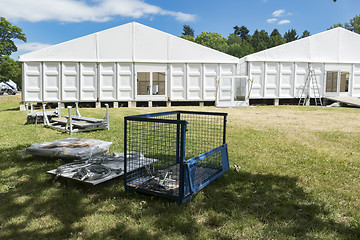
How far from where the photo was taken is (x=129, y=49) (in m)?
18.0

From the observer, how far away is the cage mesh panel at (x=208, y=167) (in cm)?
386

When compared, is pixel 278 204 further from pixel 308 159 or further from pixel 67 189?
pixel 67 189

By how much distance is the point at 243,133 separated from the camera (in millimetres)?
8148

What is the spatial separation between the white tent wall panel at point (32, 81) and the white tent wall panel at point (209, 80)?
10.6m

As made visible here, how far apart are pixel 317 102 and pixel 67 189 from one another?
2051cm

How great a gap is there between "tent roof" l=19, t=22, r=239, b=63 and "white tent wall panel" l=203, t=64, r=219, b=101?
0.46 m

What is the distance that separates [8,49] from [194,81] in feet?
104

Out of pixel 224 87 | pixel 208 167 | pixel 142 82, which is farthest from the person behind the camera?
pixel 142 82

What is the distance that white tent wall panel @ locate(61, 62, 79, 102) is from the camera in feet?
57.3

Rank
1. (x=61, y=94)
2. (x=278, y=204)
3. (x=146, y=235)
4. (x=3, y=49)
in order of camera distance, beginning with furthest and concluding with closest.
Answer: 1. (x=3, y=49)
2. (x=61, y=94)
3. (x=278, y=204)
4. (x=146, y=235)

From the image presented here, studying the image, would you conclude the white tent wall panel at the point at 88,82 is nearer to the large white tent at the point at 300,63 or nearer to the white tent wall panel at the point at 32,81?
the white tent wall panel at the point at 32,81

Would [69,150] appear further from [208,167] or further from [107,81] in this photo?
→ [107,81]

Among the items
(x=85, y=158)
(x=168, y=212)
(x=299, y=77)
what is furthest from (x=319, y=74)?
(x=168, y=212)

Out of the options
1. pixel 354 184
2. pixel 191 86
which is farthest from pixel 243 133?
pixel 191 86
